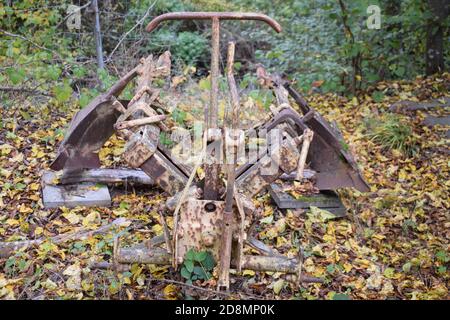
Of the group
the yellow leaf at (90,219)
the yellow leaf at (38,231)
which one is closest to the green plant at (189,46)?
the yellow leaf at (90,219)

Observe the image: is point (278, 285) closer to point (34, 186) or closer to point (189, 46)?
point (34, 186)

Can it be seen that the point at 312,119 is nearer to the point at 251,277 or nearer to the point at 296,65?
the point at 251,277

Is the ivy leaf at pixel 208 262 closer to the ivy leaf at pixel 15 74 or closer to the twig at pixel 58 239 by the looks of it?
the twig at pixel 58 239

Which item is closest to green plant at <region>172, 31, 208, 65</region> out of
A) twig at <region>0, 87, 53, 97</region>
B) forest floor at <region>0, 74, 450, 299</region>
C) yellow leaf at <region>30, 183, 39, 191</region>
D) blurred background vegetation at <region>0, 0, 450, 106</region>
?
blurred background vegetation at <region>0, 0, 450, 106</region>

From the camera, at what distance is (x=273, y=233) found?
4.25 m

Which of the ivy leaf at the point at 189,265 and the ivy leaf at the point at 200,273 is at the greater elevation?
the ivy leaf at the point at 189,265

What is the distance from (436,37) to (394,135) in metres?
2.49

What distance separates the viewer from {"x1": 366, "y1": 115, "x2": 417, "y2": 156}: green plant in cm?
597

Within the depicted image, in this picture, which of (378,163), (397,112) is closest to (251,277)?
(378,163)

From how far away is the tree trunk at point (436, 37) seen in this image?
7371 millimetres

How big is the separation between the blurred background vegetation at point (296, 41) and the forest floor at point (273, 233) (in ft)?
2.72

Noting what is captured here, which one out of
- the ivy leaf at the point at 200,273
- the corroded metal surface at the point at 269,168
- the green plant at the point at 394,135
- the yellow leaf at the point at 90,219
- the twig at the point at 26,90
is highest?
the twig at the point at 26,90

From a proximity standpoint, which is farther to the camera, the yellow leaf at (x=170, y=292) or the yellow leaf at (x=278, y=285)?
the yellow leaf at (x=278, y=285)

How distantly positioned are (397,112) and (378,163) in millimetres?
1400
